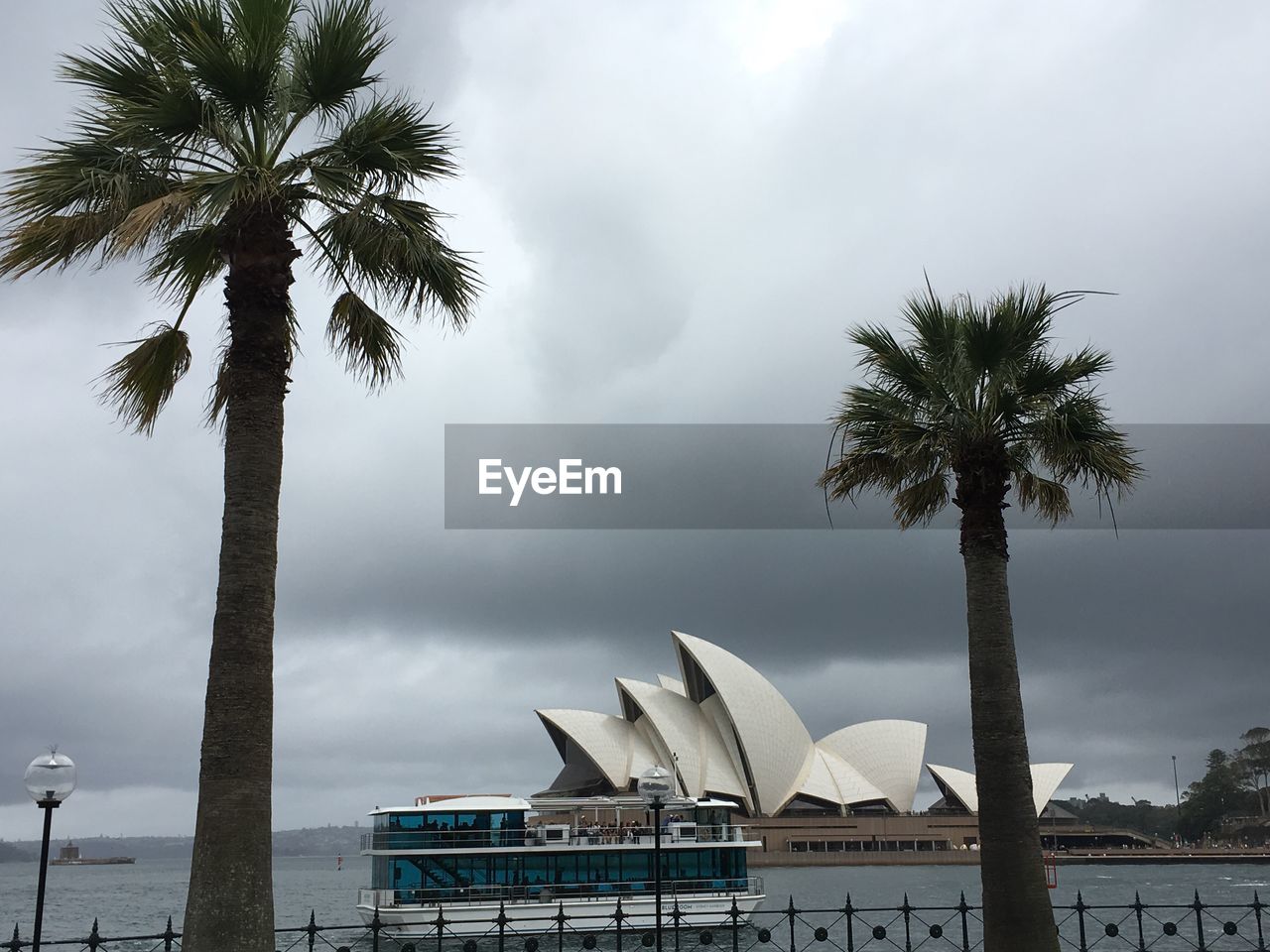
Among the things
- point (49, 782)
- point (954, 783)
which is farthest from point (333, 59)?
point (954, 783)

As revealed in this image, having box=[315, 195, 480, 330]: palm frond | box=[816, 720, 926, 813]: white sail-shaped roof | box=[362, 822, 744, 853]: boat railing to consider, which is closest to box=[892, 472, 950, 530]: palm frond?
box=[315, 195, 480, 330]: palm frond

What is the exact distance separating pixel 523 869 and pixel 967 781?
70.4m

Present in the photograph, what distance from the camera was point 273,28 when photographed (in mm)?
9578

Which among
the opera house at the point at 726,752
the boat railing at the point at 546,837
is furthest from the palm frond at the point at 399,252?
the opera house at the point at 726,752

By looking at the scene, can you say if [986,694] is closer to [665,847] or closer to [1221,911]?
[665,847]

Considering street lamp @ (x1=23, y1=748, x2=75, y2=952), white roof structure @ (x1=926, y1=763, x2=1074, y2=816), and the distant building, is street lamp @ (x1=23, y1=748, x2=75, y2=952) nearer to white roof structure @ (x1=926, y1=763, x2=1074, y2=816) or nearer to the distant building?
the distant building

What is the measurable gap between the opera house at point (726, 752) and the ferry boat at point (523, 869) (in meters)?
36.3

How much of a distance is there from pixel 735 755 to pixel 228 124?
242ft

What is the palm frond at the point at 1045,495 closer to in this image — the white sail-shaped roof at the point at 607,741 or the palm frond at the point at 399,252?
the palm frond at the point at 399,252

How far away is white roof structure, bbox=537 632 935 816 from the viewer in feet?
253

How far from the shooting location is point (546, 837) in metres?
35.7

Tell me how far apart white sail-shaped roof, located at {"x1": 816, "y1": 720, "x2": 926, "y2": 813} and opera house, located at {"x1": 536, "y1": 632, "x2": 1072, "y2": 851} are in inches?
4.8

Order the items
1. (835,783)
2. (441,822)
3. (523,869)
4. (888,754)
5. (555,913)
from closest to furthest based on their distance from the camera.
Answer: (555,913)
(441,822)
(523,869)
(835,783)
(888,754)

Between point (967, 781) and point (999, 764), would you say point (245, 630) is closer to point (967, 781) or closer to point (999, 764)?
point (999, 764)
